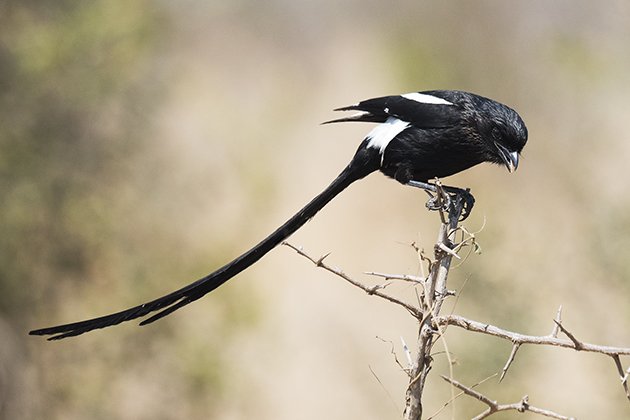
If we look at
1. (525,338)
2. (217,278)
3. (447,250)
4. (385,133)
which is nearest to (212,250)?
(385,133)

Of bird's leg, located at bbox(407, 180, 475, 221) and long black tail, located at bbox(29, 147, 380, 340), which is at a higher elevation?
bird's leg, located at bbox(407, 180, 475, 221)

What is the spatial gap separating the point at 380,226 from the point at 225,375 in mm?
4661

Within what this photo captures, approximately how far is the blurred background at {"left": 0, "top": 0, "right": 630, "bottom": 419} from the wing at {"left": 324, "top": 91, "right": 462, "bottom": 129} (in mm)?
2068

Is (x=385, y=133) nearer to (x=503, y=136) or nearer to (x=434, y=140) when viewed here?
(x=434, y=140)

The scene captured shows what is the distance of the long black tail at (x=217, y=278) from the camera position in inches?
90.3

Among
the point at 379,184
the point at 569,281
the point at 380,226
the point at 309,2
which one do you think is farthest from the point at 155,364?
the point at 309,2

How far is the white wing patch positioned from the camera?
332cm

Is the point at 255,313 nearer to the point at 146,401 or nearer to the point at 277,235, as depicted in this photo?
the point at 146,401

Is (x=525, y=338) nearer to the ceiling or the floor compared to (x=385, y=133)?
nearer to the floor

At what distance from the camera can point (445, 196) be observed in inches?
113

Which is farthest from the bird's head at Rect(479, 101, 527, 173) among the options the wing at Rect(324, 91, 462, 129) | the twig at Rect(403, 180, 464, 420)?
the twig at Rect(403, 180, 464, 420)

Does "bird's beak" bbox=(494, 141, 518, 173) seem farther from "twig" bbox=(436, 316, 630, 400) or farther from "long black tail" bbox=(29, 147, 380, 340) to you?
"twig" bbox=(436, 316, 630, 400)

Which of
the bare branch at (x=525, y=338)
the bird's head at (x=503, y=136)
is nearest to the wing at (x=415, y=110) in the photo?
the bird's head at (x=503, y=136)

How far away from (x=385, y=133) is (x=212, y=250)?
4947mm
